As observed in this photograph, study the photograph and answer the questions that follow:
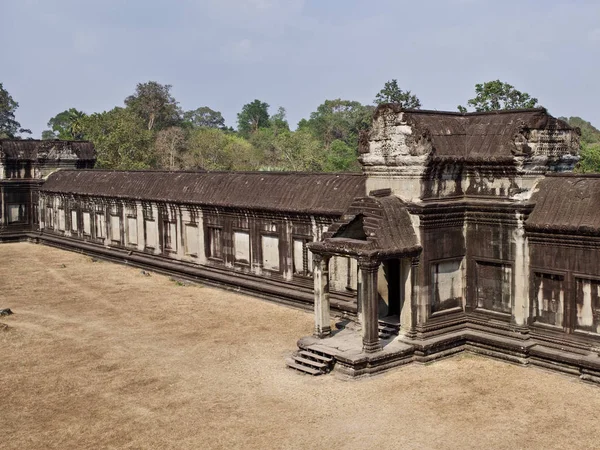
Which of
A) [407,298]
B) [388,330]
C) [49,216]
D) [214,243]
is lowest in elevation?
[388,330]

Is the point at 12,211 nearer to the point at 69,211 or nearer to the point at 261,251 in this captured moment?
the point at 69,211

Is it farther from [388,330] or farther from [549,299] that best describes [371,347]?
[549,299]

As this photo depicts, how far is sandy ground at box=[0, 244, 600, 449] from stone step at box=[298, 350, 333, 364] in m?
0.54

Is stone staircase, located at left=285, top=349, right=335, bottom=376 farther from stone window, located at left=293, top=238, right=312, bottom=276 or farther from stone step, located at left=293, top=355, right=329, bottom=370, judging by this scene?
stone window, located at left=293, top=238, right=312, bottom=276

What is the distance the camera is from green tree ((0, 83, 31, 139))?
10681cm

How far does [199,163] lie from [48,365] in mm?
45597

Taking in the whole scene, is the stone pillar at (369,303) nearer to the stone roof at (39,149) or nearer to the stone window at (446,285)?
the stone window at (446,285)

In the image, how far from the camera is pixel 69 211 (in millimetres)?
36062

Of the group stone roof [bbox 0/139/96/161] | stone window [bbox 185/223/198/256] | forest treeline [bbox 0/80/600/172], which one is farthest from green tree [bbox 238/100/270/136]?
stone window [bbox 185/223/198/256]

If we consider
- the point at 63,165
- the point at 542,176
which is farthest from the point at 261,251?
the point at 63,165

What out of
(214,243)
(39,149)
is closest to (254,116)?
(39,149)

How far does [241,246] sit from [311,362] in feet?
29.8

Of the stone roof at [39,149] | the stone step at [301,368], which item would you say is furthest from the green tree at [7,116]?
the stone step at [301,368]

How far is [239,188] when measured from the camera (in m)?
24.3
